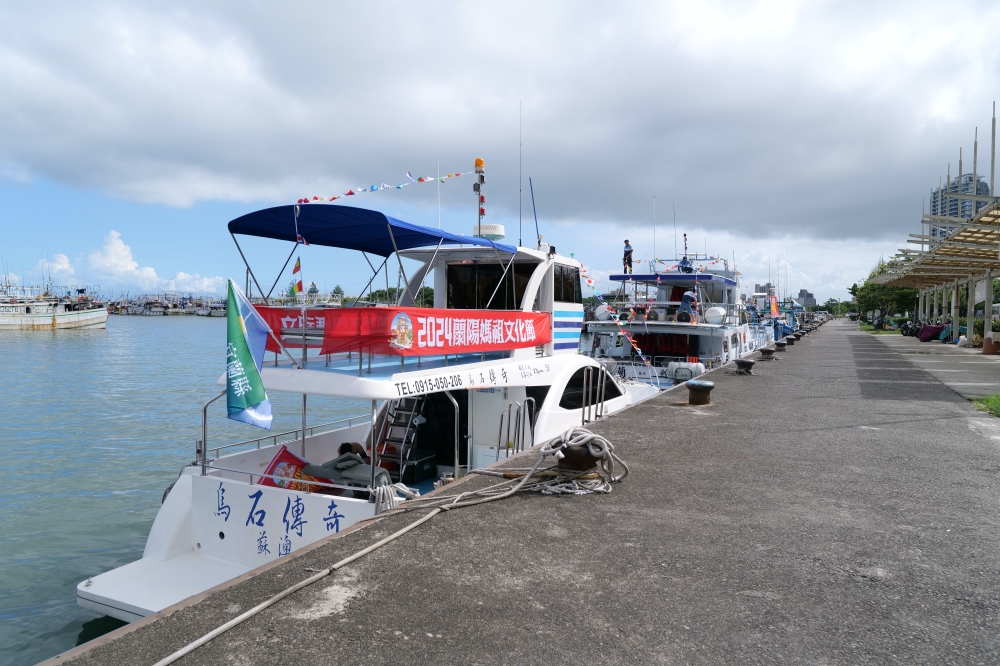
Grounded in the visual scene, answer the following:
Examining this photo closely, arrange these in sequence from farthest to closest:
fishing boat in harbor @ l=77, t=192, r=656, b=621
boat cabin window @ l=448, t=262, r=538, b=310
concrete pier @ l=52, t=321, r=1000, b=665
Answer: boat cabin window @ l=448, t=262, r=538, b=310 < fishing boat in harbor @ l=77, t=192, r=656, b=621 < concrete pier @ l=52, t=321, r=1000, b=665

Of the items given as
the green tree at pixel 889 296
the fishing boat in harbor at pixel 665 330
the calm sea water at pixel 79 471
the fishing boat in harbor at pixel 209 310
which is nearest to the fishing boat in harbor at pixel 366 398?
the calm sea water at pixel 79 471

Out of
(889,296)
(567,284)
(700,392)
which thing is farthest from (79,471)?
(889,296)

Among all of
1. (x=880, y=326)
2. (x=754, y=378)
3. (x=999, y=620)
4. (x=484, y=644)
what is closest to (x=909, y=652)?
(x=999, y=620)

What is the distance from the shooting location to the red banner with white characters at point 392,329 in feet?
22.4

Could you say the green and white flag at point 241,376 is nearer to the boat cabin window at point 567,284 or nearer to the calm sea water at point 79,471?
the calm sea water at point 79,471

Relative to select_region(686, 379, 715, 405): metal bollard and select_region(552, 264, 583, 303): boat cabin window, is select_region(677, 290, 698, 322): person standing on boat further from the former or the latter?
select_region(552, 264, 583, 303): boat cabin window

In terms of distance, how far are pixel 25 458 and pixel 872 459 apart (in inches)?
761

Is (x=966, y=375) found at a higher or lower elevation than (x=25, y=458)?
higher

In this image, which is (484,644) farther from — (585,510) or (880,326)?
Answer: (880,326)

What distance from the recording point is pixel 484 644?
12.3ft

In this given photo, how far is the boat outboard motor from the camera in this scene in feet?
25.3

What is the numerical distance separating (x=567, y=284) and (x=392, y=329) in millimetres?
5720

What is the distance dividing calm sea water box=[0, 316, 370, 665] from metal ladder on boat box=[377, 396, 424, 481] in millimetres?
3834

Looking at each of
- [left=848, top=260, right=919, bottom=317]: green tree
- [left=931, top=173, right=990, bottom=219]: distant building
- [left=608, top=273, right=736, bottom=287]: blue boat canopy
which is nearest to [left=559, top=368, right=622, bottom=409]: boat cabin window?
[left=608, top=273, right=736, bottom=287]: blue boat canopy
